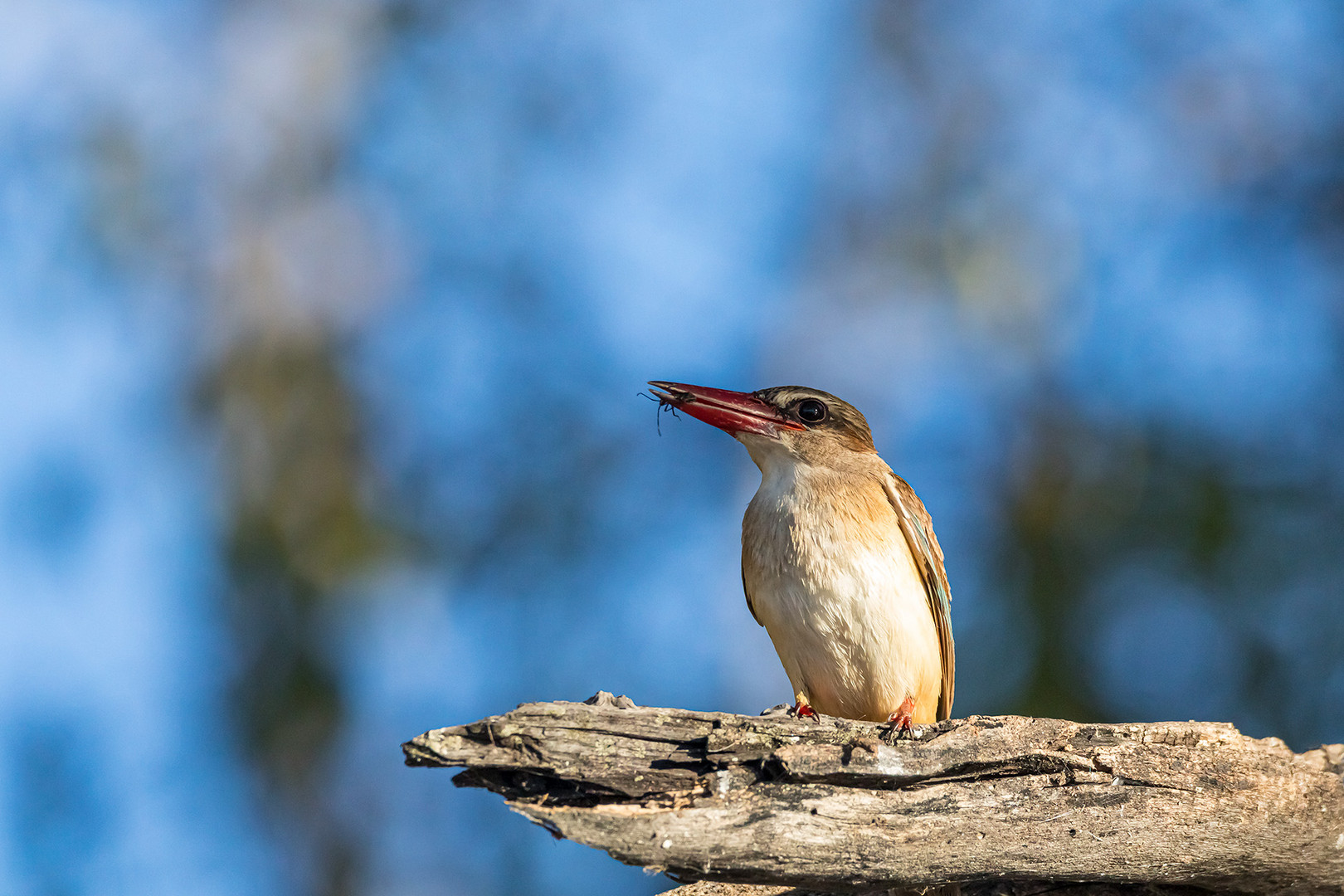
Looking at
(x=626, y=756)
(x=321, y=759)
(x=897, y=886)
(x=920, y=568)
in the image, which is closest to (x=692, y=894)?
(x=897, y=886)

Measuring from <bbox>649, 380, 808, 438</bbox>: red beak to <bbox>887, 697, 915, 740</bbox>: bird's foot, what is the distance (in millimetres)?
1524

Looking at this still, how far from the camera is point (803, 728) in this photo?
3.78 meters

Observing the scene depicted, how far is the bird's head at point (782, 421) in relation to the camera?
569 cm

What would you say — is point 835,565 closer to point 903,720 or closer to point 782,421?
point 903,720

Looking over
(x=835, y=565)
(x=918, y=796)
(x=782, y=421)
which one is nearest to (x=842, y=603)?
(x=835, y=565)

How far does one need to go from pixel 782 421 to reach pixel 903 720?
6.02 ft

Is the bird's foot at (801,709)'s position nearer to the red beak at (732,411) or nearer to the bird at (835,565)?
the bird at (835,565)

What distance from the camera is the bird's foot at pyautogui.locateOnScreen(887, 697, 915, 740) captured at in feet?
12.9

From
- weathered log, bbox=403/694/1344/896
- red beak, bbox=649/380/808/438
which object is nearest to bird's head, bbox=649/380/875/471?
red beak, bbox=649/380/808/438

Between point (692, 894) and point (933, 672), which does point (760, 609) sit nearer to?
point (933, 672)

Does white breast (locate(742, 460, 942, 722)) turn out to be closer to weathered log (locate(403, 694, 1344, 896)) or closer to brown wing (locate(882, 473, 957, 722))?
brown wing (locate(882, 473, 957, 722))

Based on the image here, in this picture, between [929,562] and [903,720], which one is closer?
[903,720]

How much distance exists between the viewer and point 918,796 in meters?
3.73

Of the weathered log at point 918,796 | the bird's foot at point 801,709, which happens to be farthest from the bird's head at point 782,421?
the weathered log at point 918,796
